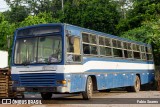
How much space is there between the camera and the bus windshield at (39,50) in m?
14.1

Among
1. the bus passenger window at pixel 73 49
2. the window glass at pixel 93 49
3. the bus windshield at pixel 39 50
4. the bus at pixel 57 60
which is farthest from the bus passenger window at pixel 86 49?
the bus windshield at pixel 39 50

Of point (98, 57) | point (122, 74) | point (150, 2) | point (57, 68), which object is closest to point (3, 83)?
point (57, 68)

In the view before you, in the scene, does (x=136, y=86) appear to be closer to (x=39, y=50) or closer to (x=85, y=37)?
(x=85, y=37)

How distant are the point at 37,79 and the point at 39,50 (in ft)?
3.55

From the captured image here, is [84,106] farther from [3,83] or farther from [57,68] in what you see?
[3,83]

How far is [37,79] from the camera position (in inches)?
557

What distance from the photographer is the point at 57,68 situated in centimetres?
1385

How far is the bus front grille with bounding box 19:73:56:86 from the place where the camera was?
45.8 ft

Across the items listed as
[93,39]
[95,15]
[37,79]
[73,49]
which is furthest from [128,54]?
[95,15]

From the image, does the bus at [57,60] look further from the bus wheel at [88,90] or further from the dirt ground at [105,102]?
the dirt ground at [105,102]

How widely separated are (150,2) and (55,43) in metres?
24.9

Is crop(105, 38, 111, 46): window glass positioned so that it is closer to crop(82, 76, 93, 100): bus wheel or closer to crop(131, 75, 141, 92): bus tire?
crop(82, 76, 93, 100): bus wheel

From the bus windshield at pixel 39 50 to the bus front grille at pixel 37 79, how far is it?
489 mm

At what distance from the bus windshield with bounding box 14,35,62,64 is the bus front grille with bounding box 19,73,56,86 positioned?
0.49m
